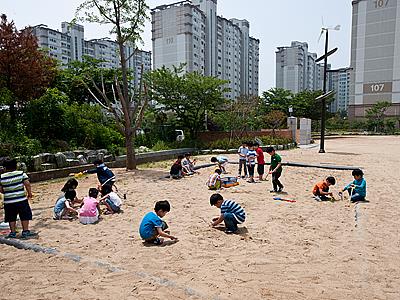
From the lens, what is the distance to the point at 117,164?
1644 centimetres

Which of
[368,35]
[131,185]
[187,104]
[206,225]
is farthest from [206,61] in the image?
[206,225]

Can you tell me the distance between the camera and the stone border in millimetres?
12689

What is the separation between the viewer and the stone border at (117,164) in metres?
12.7

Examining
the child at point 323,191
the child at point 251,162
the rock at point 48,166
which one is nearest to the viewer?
the child at point 323,191

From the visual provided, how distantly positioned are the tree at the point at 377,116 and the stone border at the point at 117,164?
4436 cm

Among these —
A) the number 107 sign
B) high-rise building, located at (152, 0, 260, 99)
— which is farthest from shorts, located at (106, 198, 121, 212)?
the number 107 sign

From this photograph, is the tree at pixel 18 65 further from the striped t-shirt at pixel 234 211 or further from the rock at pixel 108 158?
the striped t-shirt at pixel 234 211

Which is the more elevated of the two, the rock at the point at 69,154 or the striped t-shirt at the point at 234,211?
the rock at the point at 69,154

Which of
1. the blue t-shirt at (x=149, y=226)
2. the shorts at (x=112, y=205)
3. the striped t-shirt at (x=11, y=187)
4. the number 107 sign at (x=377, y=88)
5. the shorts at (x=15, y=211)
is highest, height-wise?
the number 107 sign at (x=377, y=88)

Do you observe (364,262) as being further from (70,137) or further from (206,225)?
(70,137)

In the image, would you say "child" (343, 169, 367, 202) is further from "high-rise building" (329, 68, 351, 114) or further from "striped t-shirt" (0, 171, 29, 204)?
"high-rise building" (329, 68, 351, 114)

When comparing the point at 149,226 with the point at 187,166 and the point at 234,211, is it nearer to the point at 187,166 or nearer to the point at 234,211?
the point at 234,211

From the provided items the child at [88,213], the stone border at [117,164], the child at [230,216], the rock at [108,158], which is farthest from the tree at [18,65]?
the child at [230,216]

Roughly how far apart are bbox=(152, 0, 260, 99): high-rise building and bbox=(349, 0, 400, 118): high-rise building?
974 inches
